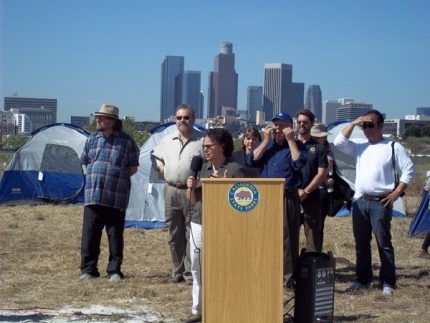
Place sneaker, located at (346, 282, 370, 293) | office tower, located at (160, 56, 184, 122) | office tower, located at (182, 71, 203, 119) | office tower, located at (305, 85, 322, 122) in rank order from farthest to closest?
office tower, located at (160, 56, 184, 122)
office tower, located at (182, 71, 203, 119)
office tower, located at (305, 85, 322, 122)
sneaker, located at (346, 282, 370, 293)

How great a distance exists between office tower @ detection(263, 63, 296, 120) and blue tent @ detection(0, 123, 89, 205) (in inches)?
289

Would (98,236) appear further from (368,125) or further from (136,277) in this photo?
(368,125)

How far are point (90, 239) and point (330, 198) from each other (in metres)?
2.68

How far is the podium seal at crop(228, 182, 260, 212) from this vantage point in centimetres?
508

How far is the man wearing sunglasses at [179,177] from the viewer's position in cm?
750

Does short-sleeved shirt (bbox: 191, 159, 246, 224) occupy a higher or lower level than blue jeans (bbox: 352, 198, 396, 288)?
higher

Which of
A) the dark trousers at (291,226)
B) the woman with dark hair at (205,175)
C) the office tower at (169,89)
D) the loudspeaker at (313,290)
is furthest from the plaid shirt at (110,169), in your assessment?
the office tower at (169,89)

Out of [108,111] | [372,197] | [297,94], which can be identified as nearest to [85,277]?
[108,111]

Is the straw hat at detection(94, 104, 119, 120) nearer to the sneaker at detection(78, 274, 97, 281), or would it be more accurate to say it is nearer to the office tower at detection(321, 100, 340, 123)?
the sneaker at detection(78, 274, 97, 281)

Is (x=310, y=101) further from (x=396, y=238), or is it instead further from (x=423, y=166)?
(x=396, y=238)

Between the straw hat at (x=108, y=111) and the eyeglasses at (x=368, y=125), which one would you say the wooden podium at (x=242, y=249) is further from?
the straw hat at (x=108, y=111)

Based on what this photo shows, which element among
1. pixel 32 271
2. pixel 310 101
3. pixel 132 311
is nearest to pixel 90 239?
pixel 32 271

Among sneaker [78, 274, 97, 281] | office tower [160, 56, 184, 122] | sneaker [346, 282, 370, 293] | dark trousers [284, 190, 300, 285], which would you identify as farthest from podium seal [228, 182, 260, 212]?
office tower [160, 56, 184, 122]

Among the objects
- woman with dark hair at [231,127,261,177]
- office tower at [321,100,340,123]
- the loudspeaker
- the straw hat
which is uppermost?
office tower at [321,100,340,123]
